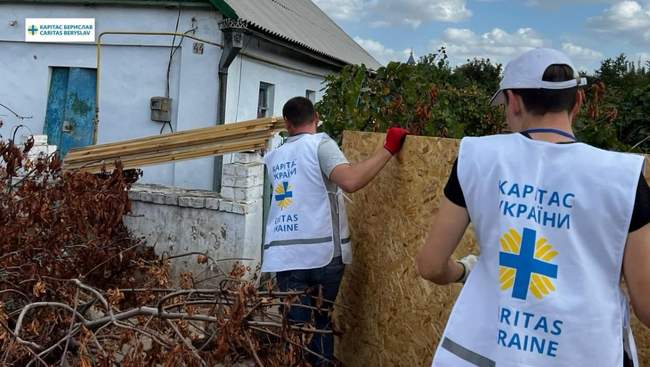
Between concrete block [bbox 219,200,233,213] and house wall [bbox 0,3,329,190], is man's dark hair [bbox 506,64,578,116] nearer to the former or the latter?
concrete block [bbox 219,200,233,213]

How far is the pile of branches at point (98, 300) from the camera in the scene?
9.98ft

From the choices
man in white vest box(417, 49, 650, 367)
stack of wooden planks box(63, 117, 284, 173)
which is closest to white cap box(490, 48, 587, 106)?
man in white vest box(417, 49, 650, 367)

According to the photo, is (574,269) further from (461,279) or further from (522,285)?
(461,279)

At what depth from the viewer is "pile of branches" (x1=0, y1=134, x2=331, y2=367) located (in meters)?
3.04

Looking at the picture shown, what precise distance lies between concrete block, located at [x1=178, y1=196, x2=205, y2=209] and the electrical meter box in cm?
308

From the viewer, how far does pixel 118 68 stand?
376 inches

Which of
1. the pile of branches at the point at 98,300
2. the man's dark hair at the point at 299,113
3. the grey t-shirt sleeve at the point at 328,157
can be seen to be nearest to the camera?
the pile of branches at the point at 98,300

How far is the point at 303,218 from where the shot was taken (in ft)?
11.9

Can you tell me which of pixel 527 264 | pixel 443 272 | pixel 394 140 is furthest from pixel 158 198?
pixel 527 264

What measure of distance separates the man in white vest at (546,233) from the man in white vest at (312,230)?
5.15 feet

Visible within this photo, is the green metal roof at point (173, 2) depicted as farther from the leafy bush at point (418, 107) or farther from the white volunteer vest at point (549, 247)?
the white volunteer vest at point (549, 247)

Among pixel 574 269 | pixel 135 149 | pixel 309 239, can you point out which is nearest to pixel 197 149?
pixel 135 149

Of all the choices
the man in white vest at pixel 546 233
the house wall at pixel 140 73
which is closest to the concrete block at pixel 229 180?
the house wall at pixel 140 73

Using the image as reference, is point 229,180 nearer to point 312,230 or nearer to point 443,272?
point 312,230
